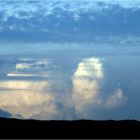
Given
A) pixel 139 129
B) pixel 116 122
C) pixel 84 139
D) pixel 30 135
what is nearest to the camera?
pixel 84 139

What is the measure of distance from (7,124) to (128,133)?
1898 centimetres

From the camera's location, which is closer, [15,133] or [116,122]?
[15,133]

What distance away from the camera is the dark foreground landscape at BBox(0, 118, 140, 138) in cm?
6669

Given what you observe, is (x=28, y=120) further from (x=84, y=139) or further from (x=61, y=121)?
(x=84, y=139)

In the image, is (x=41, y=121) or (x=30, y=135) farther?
(x=41, y=121)

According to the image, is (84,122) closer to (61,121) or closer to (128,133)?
(61,121)

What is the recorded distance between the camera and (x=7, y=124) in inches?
2906

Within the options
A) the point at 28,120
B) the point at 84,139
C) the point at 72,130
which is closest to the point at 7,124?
the point at 28,120

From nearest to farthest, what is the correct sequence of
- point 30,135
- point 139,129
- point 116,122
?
point 30,135
point 139,129
point 116,122

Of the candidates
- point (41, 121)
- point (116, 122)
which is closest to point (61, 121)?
point (41, 121)

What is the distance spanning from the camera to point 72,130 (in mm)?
70250

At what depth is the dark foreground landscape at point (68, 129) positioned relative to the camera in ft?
219

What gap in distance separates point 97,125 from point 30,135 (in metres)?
12.3

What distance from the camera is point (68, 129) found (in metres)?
70.8
